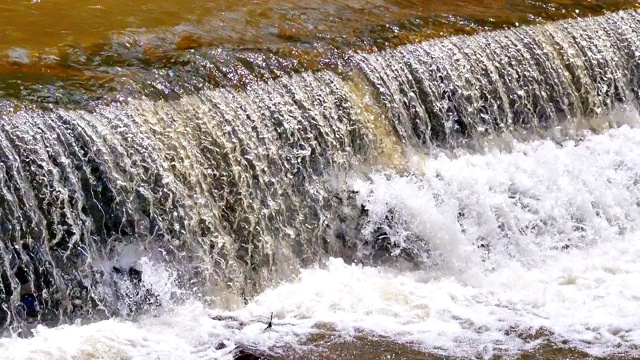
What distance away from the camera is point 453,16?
463 inches

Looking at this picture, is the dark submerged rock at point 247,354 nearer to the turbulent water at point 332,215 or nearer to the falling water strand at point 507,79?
the turbulent water at point 332,215

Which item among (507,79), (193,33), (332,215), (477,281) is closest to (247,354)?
(332,215)

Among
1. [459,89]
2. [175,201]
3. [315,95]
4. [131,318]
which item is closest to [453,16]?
[459,89]

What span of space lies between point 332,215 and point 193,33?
2.31 metres

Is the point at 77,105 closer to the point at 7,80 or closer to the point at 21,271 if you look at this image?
the point at 7,80

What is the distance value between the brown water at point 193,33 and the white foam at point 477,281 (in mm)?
1479

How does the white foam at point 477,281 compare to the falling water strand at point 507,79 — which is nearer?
the white foam at point 477,281

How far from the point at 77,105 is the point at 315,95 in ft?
7.12

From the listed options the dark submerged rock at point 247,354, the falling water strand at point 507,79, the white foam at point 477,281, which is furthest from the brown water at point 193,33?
the dark submerged rock at point 247,354

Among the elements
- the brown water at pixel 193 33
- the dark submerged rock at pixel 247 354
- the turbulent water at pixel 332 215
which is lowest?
the dark submerged rock at pixel 247 354

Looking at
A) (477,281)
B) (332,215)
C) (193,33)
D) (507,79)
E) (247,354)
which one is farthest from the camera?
(507,79)

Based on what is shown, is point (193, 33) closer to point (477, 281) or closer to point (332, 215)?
point (332, 215)

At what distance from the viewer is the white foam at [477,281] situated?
7812mm

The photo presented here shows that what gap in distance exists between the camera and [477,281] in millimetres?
9055
